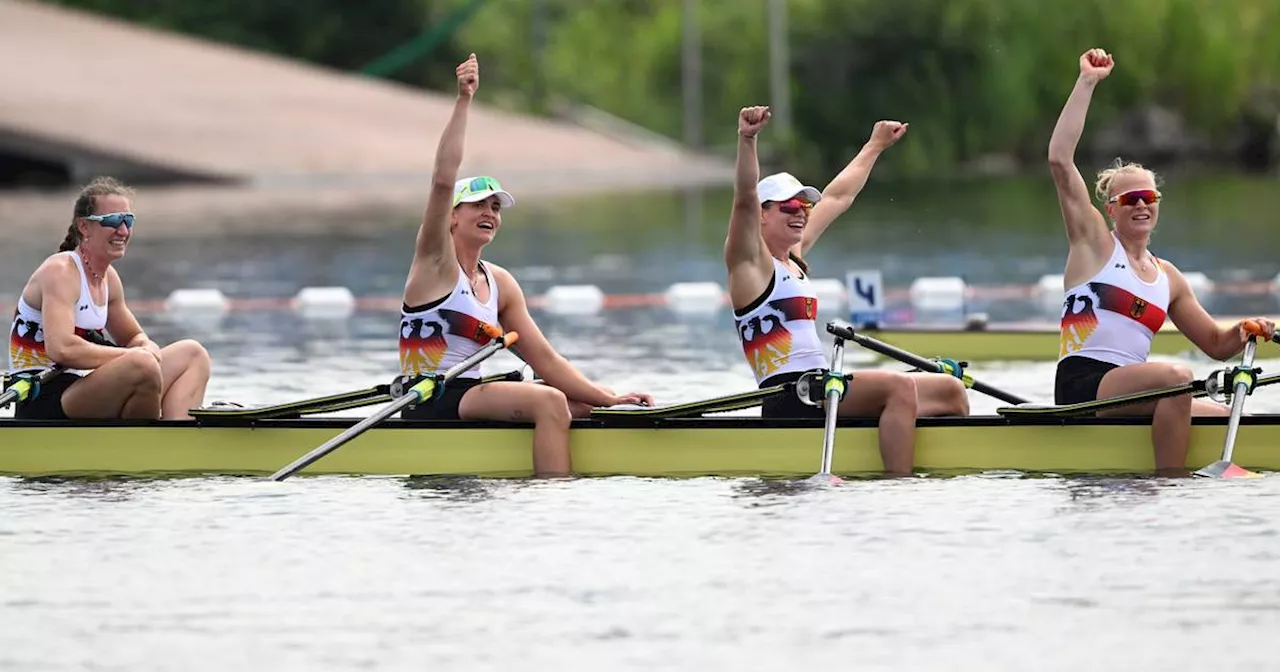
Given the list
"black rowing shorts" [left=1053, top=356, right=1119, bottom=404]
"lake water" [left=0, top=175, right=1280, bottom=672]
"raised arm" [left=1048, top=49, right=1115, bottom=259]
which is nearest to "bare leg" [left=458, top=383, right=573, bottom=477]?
"lake water" [left=0, top=175, right=1280, bottom=672]

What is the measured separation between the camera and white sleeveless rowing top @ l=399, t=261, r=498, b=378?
Answer: 12.4 m

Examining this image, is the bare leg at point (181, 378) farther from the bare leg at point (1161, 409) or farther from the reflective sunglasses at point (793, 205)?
the bare leg at point (1161, 409)

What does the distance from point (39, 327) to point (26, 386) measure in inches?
12.4

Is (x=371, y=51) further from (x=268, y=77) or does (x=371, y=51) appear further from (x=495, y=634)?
(x=495, y=634)

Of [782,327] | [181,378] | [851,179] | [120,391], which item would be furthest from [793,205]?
[120,391]

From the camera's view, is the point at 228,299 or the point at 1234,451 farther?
the point at 228,299

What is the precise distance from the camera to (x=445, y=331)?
12.5m

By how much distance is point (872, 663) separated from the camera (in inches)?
340

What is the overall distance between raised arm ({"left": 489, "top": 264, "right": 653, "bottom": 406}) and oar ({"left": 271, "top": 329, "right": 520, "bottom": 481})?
0.71 feet

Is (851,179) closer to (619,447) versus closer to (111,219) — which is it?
(619,447)

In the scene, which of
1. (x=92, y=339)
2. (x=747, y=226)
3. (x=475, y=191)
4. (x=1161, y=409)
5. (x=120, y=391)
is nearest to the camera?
(x=747, y=226)

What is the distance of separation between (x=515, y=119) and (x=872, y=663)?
64.4m

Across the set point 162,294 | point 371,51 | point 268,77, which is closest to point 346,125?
point 268,77

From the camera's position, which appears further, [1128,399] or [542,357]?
[542,357]
